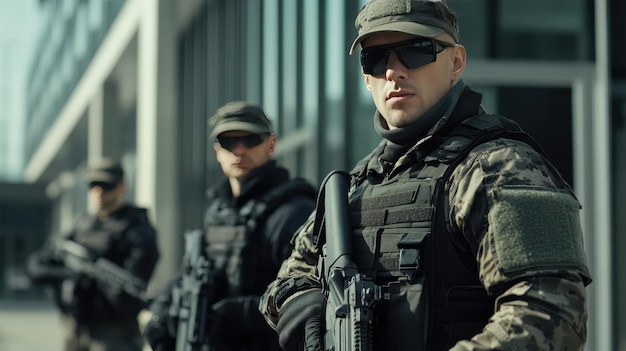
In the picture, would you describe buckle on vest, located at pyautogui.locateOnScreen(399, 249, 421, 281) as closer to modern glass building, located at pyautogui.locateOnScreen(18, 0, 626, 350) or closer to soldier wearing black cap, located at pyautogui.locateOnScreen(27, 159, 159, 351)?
modern glass building, located at pyautogui.locateOnScreen(18, 0, 626, 350)

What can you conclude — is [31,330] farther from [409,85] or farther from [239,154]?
[409,85]

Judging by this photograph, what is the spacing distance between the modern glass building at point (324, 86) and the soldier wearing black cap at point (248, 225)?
2540mm


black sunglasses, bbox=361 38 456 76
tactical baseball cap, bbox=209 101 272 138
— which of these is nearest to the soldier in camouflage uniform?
black sunglasses, bbox=361 38 456 76

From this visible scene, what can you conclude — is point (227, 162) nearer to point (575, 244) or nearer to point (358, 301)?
point (358, 301)

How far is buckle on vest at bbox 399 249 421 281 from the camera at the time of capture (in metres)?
2.71

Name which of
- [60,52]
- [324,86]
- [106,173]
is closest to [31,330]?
[60,52]

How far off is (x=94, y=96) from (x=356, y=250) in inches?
889

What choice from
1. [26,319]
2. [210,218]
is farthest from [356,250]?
[26,319]

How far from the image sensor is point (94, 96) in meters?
24.9

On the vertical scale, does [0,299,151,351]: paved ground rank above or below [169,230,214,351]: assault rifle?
below

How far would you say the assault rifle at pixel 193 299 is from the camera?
5.11 m

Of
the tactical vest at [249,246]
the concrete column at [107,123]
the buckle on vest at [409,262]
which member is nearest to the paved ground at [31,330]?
the concrete column at [107,123]

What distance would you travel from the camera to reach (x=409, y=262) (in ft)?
8.91

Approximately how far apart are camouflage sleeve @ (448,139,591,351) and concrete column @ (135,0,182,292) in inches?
486
